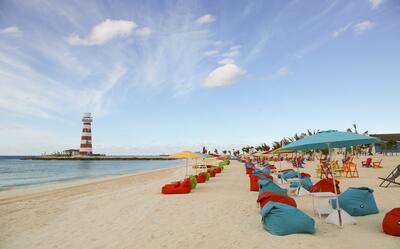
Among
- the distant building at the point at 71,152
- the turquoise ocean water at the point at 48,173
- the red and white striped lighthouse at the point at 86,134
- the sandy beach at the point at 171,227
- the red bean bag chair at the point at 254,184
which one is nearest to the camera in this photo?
the sandy beach at the point at 171,227

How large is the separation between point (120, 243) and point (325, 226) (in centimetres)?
400

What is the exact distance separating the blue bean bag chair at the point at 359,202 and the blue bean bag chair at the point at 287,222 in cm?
202

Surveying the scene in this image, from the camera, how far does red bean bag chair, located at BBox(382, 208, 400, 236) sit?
4.92m

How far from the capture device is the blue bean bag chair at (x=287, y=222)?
5.16m

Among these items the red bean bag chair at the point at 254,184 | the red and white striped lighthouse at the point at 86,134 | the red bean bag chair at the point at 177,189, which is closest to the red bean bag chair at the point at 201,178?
the red bean bag chair at the point at 177,189

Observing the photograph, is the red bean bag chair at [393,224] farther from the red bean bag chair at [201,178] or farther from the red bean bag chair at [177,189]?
the red bean bag chair at [201,178]

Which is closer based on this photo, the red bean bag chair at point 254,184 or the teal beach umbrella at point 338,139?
the teal beach umbrella at point 338,139

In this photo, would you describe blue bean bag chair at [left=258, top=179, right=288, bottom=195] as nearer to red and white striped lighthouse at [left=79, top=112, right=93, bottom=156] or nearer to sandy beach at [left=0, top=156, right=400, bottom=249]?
sandy beach at [left=0, top=156, right=400, bottom=249]

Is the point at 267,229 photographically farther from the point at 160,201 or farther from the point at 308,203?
the point at 160,201

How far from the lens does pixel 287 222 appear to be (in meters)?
5.20

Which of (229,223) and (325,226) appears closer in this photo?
(325,226)

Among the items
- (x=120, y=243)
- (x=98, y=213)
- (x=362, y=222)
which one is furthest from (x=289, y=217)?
(x=98, y=213)

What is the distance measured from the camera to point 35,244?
5.37 meters

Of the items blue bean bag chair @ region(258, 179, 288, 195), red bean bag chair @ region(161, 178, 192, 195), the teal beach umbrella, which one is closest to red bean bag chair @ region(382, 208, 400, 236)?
the teal beach umbrella
